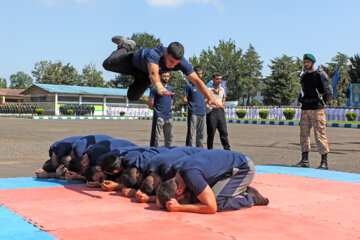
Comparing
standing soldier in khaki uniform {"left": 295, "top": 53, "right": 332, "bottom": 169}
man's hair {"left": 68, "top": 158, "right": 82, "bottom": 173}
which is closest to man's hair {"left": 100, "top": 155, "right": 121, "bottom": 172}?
man's hair {"left": 68, "top": 158, "right": 82, "bottom": 173}

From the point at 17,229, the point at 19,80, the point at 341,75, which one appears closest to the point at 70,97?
the point at 341,75

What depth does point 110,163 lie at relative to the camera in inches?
179

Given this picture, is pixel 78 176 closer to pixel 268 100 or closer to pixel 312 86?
pixel 312 86

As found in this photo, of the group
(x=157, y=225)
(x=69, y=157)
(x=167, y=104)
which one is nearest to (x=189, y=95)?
(x=167, y=104)

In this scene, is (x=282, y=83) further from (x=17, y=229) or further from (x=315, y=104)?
(x=17, y=229)

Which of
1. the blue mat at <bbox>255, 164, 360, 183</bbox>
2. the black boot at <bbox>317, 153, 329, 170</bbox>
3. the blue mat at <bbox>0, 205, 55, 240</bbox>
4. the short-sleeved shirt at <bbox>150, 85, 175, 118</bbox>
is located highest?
the short-sleeved shirt at <bbox>150, 85, 175, 118</bbox>

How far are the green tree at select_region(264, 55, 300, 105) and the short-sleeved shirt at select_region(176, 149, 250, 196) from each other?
62150 mm

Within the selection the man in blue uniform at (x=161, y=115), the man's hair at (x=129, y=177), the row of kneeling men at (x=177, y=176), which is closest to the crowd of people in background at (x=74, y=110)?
the man in blue uniform at (x=161, y=115)

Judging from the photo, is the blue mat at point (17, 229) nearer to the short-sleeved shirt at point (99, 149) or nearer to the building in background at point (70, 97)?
the short-sleeved shirt at point (99, 149)

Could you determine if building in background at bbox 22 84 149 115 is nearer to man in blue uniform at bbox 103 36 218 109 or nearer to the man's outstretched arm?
man in blue uniform at bbox 103 36 218 109

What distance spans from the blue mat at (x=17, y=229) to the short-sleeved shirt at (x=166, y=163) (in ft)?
4.54

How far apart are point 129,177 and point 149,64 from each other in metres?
1.32

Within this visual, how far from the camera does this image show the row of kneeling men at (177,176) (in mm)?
3721

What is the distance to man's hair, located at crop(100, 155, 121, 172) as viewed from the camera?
4559 mm
